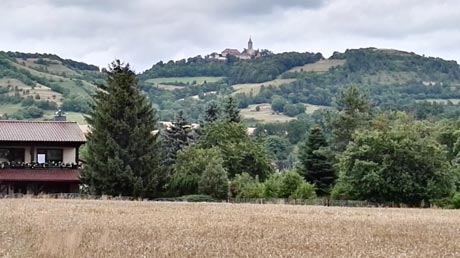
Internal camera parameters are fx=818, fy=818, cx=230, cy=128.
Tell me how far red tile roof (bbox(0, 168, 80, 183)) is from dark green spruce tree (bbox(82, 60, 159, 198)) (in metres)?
4.85

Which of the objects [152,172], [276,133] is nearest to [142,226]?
[152,172]

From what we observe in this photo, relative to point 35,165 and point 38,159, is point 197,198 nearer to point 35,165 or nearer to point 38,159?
point 35,165

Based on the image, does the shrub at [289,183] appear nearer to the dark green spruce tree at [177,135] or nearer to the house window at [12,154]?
the house window at [12,154]

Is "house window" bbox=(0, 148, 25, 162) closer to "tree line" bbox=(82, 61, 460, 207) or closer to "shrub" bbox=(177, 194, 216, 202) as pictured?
"tree line" bbox=(82, 61, 460, 207)

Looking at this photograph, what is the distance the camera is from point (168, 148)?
309 feet

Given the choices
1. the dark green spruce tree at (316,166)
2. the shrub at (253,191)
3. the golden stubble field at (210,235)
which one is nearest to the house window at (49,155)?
the shrub at (253,191)

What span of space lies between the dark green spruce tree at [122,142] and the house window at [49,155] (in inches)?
287

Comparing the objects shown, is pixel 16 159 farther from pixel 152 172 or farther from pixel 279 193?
pixel 279 193

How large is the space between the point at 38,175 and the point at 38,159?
2793 millimetres

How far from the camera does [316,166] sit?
73.9 m

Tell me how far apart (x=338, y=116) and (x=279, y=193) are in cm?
3077

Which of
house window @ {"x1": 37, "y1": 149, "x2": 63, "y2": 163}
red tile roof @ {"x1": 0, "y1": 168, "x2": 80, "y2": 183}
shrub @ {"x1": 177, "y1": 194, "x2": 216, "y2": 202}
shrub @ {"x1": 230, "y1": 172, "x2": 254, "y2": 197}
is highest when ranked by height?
house window @ {"x1": 37, "y1": 149, "x2": 63, "y2": 163}

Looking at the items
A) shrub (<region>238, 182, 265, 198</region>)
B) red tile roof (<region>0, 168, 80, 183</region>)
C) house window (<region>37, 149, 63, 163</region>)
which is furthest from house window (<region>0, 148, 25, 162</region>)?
shrub (<region>238, 182, 265, 198</region>)

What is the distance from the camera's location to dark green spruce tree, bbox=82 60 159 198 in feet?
204
